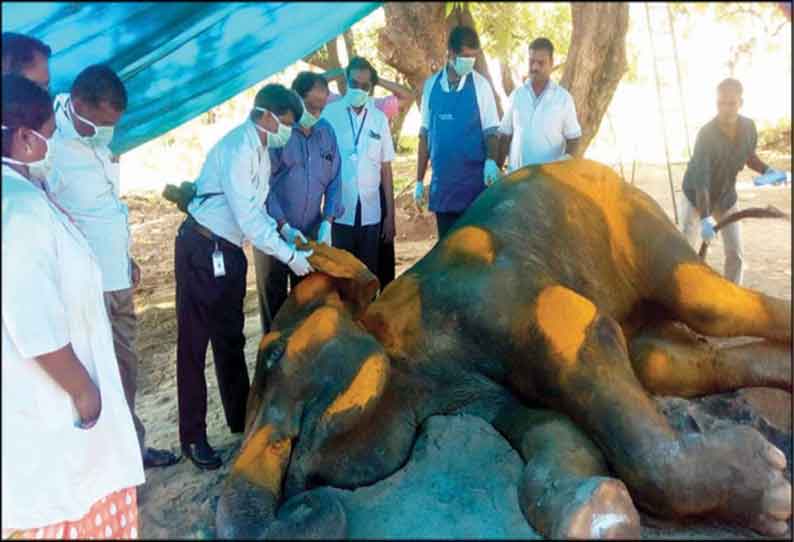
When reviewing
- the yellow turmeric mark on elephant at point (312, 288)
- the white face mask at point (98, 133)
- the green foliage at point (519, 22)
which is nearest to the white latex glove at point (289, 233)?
the yellow turmeric mark on elephant at point (312, 288)

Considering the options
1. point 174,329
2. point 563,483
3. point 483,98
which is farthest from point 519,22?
point 174,329

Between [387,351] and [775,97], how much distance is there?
271 centimetres

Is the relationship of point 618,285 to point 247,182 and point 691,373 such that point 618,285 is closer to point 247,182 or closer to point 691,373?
point 691,373

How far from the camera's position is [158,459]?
14.4 feet

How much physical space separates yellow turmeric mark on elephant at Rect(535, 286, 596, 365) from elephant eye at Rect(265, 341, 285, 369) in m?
1.15

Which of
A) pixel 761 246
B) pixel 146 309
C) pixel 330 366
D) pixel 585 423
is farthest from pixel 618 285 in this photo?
pixel 146 309

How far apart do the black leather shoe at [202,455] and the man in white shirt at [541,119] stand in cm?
280

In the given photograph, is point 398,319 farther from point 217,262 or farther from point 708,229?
point 708,229

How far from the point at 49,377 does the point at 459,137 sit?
3.66 m

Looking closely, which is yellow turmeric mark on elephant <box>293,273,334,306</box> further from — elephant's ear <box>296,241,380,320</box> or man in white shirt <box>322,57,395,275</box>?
man in white shirt <box>322,57,395,275</box>

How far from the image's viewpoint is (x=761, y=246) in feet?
27.1

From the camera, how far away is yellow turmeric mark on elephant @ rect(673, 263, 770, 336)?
13.8ft

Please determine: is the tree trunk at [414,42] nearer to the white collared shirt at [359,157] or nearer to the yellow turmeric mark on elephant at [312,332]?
the white collared shirt at [359,157]

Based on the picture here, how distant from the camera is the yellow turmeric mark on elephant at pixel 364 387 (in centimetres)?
337
